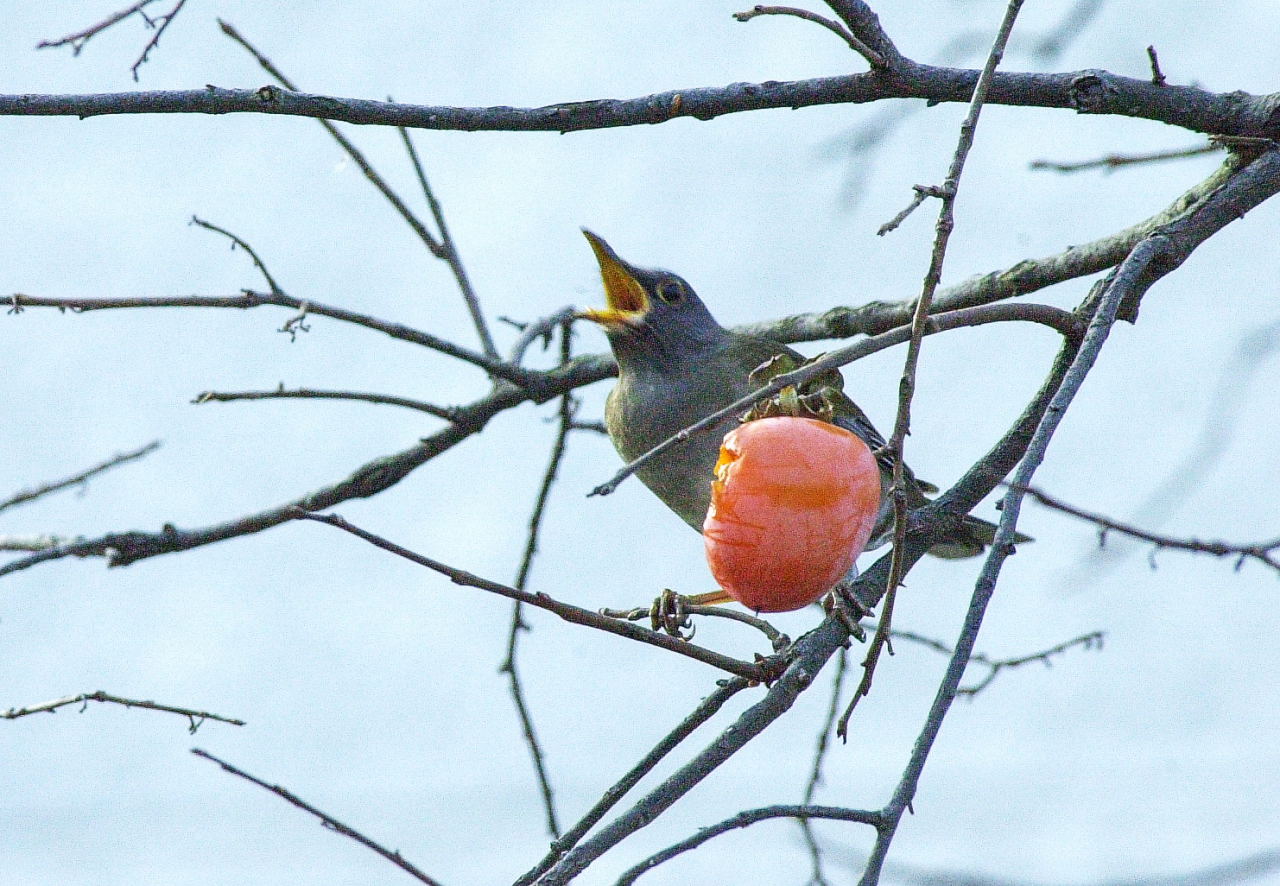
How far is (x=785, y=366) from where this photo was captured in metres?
2.67

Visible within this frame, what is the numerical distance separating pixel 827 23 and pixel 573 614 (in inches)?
46.4

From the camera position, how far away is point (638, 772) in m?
2.54

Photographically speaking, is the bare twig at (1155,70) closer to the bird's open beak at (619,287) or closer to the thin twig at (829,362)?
the thin twig at (829,362)

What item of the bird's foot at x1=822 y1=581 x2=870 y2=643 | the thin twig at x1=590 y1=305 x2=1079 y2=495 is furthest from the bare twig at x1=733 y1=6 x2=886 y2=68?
the bird's foot at x1=822 y1=581 x2=870 y2=643

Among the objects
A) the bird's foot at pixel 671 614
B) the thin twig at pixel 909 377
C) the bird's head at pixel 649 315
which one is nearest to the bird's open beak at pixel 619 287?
the bird's head at pixel 649 315

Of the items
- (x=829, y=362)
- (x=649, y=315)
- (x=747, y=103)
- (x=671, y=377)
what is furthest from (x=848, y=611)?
(x=649, y=315)

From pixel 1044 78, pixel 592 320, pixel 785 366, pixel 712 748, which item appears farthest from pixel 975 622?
pixel 592 320

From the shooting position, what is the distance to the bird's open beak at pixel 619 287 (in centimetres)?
542

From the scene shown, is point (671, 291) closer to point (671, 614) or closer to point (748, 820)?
point (671, 614)

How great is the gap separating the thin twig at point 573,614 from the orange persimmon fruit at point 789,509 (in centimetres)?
16

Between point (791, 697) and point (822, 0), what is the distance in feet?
4.45

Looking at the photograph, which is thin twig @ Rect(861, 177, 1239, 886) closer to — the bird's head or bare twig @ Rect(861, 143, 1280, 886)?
bare twig @ Rect(861, 143, 1280, 886)

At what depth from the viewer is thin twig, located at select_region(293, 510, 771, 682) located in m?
1.95

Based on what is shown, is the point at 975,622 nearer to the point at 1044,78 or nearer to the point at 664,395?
the point at 1044,78
